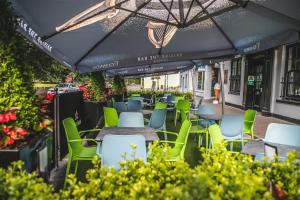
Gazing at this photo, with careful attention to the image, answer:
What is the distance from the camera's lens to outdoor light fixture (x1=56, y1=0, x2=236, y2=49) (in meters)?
3.66

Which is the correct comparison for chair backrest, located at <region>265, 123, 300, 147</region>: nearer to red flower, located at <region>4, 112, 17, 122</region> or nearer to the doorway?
red flower, located at <region>4, 112, 17, 122</region>

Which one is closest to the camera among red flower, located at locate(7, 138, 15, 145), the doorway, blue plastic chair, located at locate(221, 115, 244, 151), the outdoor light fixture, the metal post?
red flower, located at locate(7, 138, 15, 145)

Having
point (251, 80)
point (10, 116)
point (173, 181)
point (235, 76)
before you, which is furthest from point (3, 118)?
point (235, 76)

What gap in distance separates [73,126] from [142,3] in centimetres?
206

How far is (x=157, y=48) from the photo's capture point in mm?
5848

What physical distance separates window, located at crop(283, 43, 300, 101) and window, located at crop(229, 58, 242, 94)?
5087mm

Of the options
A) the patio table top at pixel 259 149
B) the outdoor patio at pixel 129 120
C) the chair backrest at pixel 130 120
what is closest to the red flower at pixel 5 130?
the outdoor patio at pixel 129 120

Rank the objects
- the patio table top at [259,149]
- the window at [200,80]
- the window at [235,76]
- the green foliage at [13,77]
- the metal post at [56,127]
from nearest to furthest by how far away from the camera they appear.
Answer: the green foliage at [13,77], the patio table top at [259,149], the metal post at [56,127], the window at [235,76], the window at [200,80]

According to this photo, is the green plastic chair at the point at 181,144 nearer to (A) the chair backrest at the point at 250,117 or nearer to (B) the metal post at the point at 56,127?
(B) the metal post at the point at 56,127

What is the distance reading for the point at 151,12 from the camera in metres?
4.36

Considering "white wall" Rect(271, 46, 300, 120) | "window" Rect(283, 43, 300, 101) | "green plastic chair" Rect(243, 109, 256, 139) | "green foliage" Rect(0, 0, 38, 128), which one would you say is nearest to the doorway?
"white wall" Rect(271, 46, 300, 120)

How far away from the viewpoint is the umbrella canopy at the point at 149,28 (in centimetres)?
338

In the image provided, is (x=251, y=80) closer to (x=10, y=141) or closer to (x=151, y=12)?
(x=151, y=12)

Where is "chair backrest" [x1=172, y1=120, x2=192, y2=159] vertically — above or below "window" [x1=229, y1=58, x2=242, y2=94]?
below
